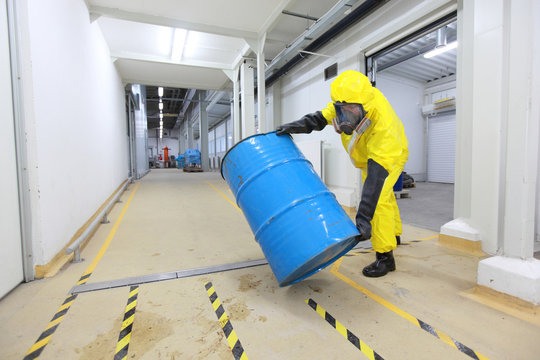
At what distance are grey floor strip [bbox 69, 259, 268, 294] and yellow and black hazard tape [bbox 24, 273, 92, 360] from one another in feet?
0.46

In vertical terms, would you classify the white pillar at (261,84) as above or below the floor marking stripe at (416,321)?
above

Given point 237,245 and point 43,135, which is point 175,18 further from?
point 237,245

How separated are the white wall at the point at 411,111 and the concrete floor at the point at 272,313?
8525 millimetres

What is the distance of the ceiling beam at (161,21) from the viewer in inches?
191

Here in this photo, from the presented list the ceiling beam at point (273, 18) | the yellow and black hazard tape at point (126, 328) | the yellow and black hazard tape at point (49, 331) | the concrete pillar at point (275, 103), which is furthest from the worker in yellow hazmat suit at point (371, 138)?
the concrete pillar at point (275, 103)

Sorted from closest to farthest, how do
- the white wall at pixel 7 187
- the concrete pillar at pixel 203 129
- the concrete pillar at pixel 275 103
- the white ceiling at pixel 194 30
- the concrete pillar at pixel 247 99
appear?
the white wall at pixel 7 187 < the white ceiling at pixel 194 30 < the concrete pillar at pixel 247 99 < the concrete pillar at pixel 275 103 < the concrete pillar at pixel 203 129

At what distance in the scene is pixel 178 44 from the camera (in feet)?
22.7

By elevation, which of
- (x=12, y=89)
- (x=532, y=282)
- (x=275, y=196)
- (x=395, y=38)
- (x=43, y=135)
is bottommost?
(x=532, y=282)

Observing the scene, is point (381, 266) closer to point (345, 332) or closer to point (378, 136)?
point (345, 332)

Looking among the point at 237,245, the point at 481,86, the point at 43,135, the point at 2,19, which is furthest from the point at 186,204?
the point at 481,86

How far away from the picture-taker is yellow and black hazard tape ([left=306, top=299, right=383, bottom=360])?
1.42 metres

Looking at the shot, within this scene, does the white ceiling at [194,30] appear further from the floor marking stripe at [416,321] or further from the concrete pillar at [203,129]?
the concrete pillar at [203,129]

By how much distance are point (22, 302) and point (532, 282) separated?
3.52 meters

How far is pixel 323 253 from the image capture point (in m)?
1.77
